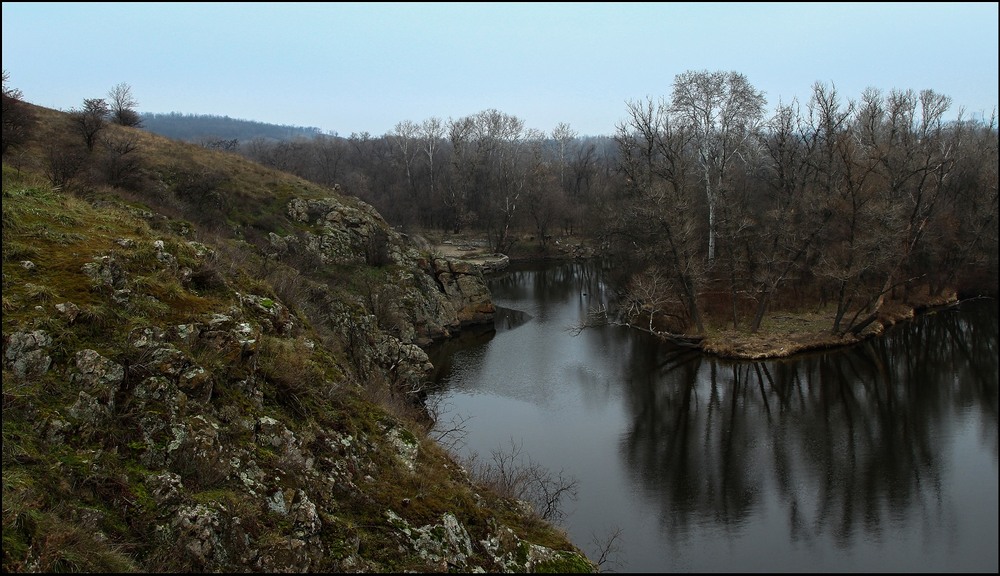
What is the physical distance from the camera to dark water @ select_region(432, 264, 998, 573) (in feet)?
39.2

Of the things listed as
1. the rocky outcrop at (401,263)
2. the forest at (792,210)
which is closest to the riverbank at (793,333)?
the forest at (792,210)

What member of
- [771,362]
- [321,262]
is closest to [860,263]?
[771,362]

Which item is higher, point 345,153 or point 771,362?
point 345,153

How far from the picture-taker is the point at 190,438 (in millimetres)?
7738

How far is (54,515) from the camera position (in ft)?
19.5

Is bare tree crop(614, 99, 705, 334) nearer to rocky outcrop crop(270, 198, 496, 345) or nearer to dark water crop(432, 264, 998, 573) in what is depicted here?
dark water crop(432, 264, 998, 573)

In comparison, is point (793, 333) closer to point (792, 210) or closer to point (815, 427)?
point (792, 210)

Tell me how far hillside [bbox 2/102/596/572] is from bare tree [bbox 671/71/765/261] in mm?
22835

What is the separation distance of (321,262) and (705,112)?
2011cm

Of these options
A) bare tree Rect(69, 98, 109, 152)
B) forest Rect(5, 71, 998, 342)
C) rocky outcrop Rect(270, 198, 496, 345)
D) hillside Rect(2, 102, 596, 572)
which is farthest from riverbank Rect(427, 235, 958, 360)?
bare tree Rect(69, 98, 109, 152)

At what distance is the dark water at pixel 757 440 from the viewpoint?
11953mm

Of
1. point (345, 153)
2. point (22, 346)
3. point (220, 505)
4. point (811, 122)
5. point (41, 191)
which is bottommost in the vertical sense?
point (220, 505)

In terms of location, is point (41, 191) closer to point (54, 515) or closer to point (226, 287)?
point (226, 287)

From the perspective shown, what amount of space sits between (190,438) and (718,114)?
29125mm
